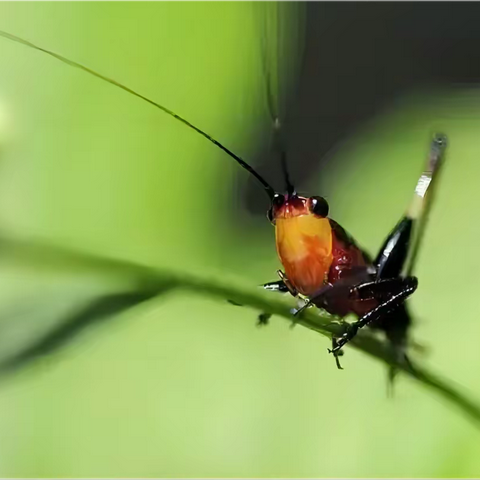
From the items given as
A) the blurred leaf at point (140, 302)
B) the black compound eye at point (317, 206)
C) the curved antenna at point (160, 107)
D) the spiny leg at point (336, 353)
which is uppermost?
the curved antenna at point (160, 107)

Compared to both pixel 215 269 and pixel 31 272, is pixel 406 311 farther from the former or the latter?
pixel 31 272

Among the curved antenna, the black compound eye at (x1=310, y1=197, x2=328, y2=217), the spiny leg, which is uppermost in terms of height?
the curved antenna

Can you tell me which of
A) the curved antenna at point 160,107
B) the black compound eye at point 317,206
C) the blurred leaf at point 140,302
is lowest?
the blurred leaf at point 140,302

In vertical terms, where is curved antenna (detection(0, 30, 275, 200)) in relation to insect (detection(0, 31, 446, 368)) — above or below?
above

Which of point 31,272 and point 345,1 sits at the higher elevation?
point 345,1

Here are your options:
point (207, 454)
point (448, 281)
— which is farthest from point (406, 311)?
point (207, 454)

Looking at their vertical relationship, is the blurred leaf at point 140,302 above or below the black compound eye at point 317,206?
below
